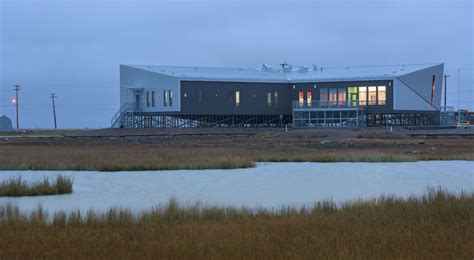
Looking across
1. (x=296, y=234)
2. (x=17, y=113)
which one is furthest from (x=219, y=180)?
(x=17, y=113)

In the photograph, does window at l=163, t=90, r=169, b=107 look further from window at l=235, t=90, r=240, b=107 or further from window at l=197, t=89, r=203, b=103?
window at l=235, t=90, r=240, b=107

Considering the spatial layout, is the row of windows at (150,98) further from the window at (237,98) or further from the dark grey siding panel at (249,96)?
the window at (237,98)

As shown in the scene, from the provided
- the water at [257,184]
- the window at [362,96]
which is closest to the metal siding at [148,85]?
the window at [362,96]

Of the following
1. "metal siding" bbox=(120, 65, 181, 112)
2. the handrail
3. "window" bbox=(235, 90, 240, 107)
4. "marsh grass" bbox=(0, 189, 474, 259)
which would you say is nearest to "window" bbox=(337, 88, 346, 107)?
the handrail

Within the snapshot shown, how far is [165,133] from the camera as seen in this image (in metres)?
64.3

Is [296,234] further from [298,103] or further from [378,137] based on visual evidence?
[298,103]

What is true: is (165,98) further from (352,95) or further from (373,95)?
(373,95)

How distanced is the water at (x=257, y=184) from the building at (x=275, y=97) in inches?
1582

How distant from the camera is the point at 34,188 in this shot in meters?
19.1

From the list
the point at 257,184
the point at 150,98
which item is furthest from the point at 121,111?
the point at 257,184

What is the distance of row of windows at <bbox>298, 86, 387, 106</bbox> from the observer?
227 feet

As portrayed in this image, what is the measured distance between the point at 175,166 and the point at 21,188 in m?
9.50

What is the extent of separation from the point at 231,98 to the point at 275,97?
5.49 meters

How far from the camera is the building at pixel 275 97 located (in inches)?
2714
